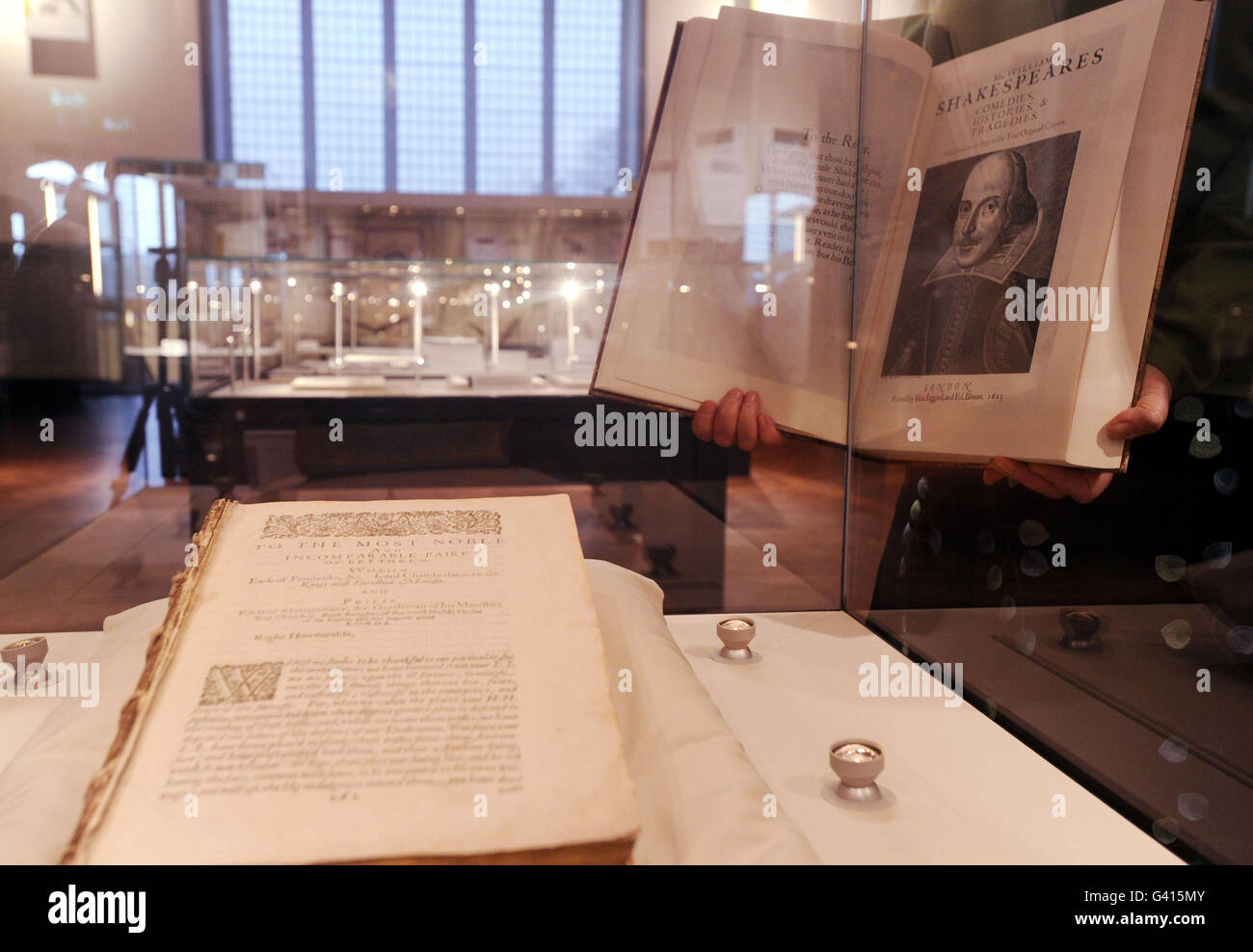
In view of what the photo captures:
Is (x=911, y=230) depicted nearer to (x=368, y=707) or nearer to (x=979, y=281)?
(x=979, y=281)

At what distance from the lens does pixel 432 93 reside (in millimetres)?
1110

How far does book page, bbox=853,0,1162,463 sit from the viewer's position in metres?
0.72

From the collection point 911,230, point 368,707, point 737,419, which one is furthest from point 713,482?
point 368,707

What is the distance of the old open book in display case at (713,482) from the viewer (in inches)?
19.3

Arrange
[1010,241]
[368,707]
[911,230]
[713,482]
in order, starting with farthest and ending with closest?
1. [713,482]
2. [911,230]
3. [1010,241]
4. [368,707]

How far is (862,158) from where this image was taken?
3.50ft

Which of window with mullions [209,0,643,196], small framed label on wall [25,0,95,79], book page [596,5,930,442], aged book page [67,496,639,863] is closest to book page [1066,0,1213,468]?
book page [596,5,930,442]

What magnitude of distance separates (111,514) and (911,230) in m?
0.98

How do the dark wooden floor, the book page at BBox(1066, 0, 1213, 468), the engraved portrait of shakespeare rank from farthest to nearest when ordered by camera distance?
1. the dark wooden floor
2. the engraved portrait of shakespeare
3. the book page at BBox(1066, 0, 1213, 468)

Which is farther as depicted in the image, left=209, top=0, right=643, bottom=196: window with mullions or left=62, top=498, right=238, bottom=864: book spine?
left=209, top=0, right=643, bottom=196: window with mullions

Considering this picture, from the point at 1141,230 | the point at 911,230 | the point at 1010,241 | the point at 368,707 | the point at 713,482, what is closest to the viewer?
the point at 368,707

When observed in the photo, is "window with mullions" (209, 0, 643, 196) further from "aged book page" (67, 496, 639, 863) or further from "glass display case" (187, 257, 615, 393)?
"aged book page" (67, 496, 639, 863)

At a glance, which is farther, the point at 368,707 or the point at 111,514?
the point at 111,514

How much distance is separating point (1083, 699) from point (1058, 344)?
0.93 ft
